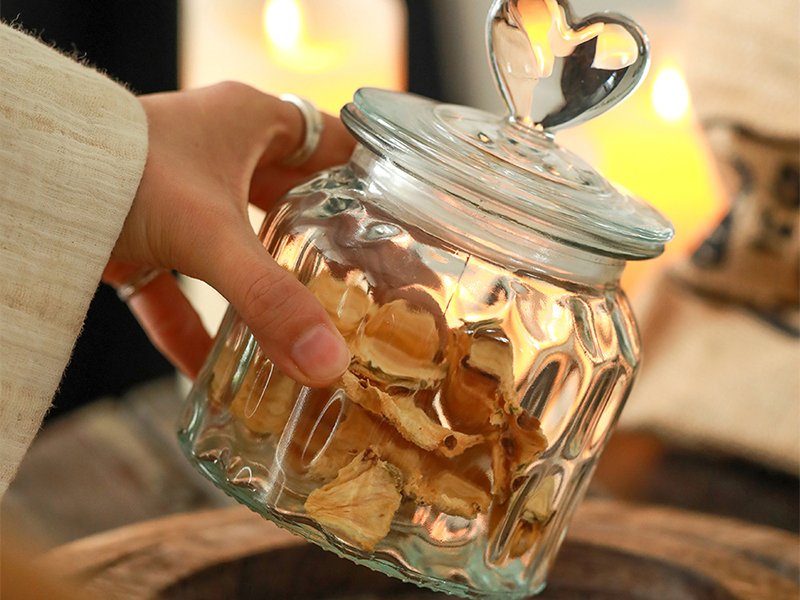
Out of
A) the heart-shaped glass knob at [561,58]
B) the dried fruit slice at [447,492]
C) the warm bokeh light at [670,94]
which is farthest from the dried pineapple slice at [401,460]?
the warm bokeh light at [670,94]

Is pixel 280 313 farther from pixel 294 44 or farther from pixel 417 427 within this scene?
pixel 294 44

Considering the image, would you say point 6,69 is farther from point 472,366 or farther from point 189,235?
point 472,366

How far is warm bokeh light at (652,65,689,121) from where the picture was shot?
2.76ft

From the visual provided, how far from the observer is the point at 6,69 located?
26cm

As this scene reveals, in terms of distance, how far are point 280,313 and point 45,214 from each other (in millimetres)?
87

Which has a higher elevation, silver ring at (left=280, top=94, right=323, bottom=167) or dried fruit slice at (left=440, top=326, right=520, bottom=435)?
silver ring at (left=280, top=94, right=323, bottom=167)

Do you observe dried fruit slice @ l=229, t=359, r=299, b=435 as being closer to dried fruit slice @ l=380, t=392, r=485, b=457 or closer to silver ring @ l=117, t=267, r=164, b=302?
dried fruit slice @ l=380, t=392, r=485, b=457

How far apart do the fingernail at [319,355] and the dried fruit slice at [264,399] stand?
0.02m

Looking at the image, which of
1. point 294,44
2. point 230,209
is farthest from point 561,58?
point 294,44

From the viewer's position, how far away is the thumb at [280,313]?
241 millimetres

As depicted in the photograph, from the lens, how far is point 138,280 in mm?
440

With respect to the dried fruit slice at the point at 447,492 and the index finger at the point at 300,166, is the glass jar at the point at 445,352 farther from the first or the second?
the index finger at the point at 300,166

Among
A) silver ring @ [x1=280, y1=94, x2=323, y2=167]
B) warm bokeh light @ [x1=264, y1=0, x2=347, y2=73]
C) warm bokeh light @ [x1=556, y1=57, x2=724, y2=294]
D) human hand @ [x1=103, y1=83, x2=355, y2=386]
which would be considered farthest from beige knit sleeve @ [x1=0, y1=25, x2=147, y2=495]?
warm bokeh light @ [x1=556, y1=57, x2=724, y2=294]

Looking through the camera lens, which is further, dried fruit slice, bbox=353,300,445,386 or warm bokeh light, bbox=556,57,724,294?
warm bokeh light, bbox=556,57,724,294
